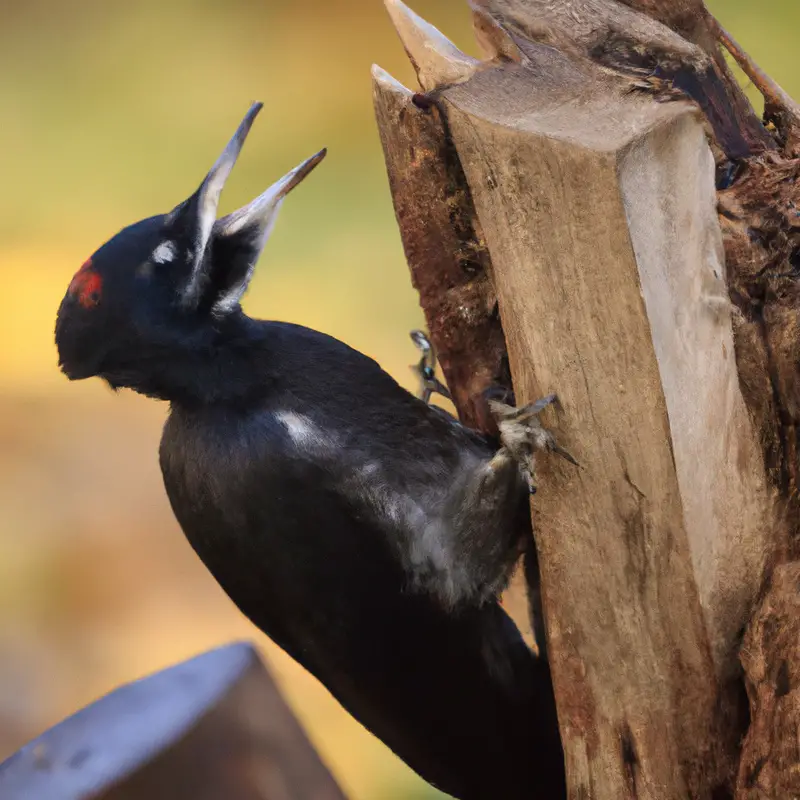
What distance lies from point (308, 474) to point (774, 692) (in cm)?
66

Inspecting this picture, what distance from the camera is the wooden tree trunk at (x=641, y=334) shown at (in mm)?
1172

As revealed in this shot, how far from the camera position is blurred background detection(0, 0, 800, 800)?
3236 mm

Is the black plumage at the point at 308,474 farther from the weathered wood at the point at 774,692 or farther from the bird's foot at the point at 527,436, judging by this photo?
the weathered wood at the point at 774,692

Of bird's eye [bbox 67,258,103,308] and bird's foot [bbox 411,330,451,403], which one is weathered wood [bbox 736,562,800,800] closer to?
bird's foot [bbox 411,330,451,403]

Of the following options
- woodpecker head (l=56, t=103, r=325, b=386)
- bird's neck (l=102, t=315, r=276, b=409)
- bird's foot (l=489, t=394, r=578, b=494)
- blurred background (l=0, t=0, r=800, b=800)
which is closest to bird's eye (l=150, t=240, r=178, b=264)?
woodpecker head (l=56, t=103, r=325, b=386)

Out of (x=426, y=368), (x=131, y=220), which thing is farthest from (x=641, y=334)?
(x=131, y=220)

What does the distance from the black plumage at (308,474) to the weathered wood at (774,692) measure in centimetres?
36

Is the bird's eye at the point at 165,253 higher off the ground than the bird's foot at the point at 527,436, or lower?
higher

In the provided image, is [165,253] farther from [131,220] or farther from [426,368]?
[131,220]

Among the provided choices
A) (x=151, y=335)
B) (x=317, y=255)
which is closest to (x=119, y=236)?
(x=151, y=335)

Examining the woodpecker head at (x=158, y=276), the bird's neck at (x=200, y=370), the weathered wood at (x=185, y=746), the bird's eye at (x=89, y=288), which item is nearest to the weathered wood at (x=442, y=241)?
the woodpecker head at (x=158, y=276)

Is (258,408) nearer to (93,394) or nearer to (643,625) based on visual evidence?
(643,625)

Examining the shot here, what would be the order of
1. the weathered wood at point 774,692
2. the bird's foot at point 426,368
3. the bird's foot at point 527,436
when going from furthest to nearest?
1. the bird's foot at point 426,368
2. the bird's foot at point 527,436
3. the weathered wood at point 774,692

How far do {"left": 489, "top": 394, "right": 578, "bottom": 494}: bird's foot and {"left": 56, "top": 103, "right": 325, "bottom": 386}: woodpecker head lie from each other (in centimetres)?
45
